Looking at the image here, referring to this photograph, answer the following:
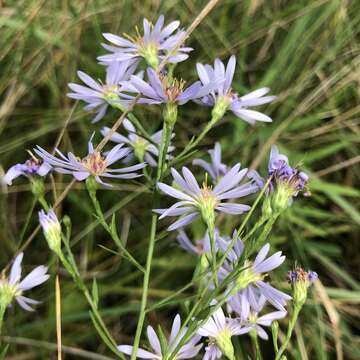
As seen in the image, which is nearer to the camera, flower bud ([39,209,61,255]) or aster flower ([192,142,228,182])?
flower bud ([39,209,61,255])

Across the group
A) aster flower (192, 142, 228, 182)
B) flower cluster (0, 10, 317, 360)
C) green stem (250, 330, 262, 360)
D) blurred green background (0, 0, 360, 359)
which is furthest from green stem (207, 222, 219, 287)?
blurred green background (0, 0, 360, 359)

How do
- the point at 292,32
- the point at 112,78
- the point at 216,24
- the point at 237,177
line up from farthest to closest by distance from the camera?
1. the point at 216,24
2. the point at 292,32
3. the point at 112,78
4. the point at 237,177

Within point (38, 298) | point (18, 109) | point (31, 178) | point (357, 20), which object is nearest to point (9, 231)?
point (38, 298)

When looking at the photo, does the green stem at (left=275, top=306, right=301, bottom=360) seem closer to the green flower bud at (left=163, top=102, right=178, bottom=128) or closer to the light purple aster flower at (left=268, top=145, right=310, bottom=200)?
the light purple aster flower at (left=268, top=145, right=310, bottom=200)

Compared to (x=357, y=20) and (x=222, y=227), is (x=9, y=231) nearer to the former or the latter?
(x=222, y=227)

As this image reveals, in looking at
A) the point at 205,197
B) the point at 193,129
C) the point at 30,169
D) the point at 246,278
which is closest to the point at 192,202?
the point at 205,197

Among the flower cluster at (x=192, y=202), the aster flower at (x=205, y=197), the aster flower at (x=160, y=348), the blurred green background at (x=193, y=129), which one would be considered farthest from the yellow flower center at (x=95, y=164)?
the blurred green background at (x=193, y=129)

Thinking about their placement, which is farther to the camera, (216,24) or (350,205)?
(216,24)
